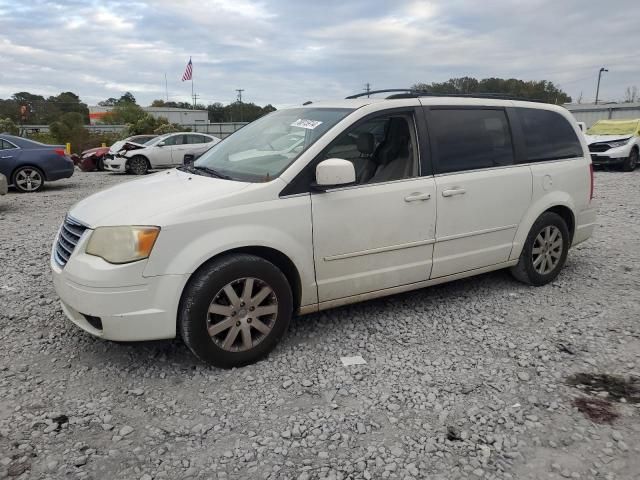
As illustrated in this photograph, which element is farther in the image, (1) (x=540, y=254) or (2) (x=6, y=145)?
(2) (x=6, y=145)

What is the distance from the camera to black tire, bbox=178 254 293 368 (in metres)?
3.23

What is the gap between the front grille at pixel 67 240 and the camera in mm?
3410

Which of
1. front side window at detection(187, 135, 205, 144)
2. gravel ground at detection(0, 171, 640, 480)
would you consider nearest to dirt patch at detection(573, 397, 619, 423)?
gravel ground at detection(0, 171, 640, 480)

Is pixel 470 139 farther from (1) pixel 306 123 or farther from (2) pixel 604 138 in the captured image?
(2) pixel 604 138

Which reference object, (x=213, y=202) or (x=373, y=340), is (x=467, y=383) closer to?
(x=373, y=340)

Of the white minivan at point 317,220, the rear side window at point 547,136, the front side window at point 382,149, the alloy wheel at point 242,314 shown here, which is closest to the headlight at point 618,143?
the rear side window at point 547,136

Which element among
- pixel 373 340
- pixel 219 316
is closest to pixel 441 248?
pixel 373 340

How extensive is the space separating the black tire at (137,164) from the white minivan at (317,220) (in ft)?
44.9

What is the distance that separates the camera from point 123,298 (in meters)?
3.12

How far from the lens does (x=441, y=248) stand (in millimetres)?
4234

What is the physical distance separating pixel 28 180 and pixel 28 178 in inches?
1.9

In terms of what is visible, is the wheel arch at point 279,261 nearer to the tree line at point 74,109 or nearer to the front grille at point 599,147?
the front grille at point 599,147

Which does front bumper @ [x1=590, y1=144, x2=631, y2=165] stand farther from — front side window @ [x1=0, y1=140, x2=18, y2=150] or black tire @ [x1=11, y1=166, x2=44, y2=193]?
front side window @ [x1=0, y1=140, x2=18, y2=150]

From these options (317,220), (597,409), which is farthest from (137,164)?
(597,409)
